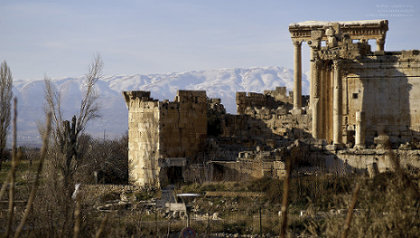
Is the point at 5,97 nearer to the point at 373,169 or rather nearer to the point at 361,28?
the point at 373,169

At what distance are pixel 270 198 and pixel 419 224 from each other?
928 centimetres

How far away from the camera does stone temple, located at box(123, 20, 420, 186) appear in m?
26.1

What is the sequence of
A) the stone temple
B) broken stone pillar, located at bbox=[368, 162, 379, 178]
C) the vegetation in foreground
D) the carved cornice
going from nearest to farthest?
the vegetation in foreground
broken stone pillar, located at bbox=[368, 162, 379, 178]
the stone temple
the carved cornice

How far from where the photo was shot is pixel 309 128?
103ft

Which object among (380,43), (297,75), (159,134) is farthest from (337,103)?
(297,75)

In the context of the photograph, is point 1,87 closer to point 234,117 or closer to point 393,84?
point 234,117

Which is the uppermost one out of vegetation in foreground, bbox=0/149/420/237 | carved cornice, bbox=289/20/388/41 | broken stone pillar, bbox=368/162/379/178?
carved cornice, bbox=289/20/388/41

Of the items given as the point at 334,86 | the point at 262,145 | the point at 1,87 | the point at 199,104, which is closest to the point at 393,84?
the point at 334,86

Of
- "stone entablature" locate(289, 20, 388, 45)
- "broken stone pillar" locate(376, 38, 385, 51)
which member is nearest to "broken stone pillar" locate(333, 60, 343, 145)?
"stone entablature" locate(289, 20, 388, 45)

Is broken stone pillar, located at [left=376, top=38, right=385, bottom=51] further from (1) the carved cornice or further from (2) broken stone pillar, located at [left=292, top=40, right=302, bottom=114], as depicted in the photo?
(2) broken stone pillar, located at [left=292, top=40, right=302, bottom=114]

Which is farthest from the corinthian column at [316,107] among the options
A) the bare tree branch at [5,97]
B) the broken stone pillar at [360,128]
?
the bare tree branch at [5,97]

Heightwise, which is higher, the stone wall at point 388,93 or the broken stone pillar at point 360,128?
the stone wall at point 388,93

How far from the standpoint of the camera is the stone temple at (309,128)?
26.1 m

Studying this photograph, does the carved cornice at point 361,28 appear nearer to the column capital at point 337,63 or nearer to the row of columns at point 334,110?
the row of columns at point 334,110
